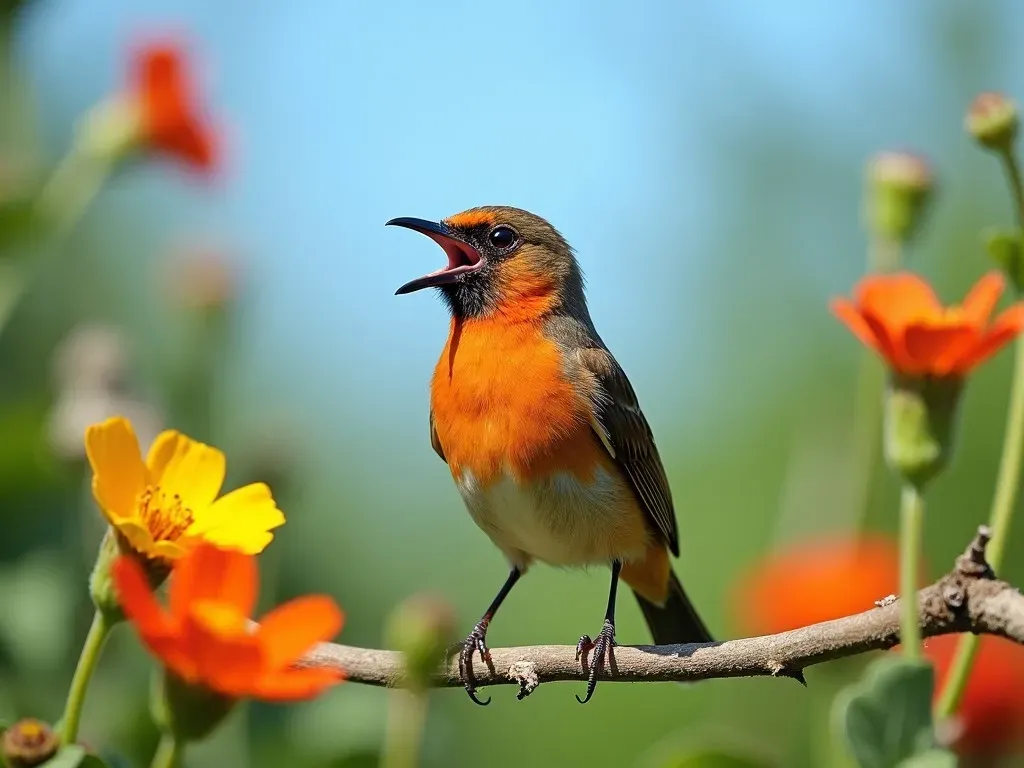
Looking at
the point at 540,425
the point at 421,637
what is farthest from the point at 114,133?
the point at 421,637

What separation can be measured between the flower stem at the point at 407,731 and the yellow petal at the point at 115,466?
0.51m

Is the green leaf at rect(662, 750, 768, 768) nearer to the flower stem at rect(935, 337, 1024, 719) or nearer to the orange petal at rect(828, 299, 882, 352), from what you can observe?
the flower stem at rect(935, 337, 1024, 719)

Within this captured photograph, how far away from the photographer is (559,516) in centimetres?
436

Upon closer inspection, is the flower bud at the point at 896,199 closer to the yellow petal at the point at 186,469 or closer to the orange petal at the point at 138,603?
the yellow petal at the point at 186,469

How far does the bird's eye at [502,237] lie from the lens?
498cm

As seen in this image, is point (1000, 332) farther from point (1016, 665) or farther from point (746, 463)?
point (746, 463)

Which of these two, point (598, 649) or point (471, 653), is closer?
point (598, 649)

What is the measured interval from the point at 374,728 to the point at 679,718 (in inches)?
126

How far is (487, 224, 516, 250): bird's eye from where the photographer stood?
16.3ft

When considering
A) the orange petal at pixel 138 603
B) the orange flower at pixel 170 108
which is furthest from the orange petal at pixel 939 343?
the orange flower at pixel 170 108

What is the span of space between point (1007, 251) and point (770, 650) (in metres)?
0.84

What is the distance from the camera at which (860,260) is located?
11.0 meters

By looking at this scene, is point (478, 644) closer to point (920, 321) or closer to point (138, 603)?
point (920, 321)

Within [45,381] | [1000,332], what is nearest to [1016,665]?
[1000,332]
